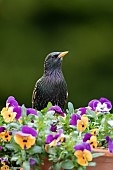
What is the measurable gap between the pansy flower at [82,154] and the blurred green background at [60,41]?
238 inches

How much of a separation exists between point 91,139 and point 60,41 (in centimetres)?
637

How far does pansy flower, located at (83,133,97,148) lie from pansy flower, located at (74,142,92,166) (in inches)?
2.9

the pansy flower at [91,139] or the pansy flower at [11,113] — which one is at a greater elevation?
the pansy flower at [11,113]

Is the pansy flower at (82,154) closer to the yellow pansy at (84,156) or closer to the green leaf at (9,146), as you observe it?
the yellow pansy at (84,156)

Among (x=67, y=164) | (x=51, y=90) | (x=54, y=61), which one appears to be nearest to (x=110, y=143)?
(x=67, y=164)

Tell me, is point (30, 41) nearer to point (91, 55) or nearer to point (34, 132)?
point (91, 55)

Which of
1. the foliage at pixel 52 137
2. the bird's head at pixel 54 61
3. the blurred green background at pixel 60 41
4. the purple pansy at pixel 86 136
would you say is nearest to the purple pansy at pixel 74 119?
the foliage at pixel 52 137

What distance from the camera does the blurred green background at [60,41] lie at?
27.6 ft

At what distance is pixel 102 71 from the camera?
339 inches

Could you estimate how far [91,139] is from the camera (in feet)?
7.41

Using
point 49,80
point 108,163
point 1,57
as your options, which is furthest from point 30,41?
point 108,163

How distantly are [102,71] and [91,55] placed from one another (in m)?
0.24

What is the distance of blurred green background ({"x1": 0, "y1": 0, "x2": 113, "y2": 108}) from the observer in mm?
8406

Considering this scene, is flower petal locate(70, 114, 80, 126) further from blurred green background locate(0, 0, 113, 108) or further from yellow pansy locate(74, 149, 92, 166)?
blurred green background locate(0, 0, 113, 108)
